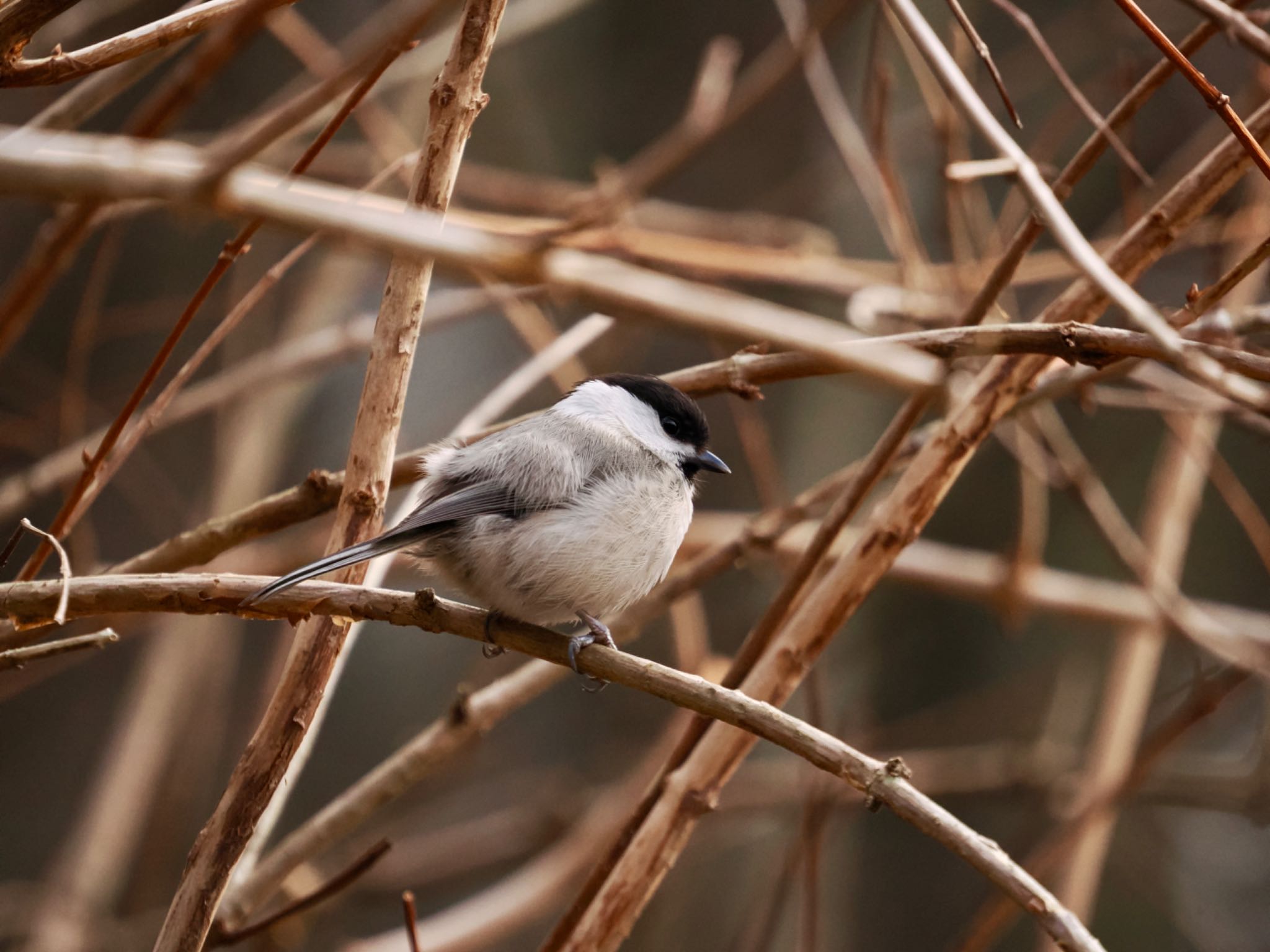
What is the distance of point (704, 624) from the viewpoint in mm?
3857

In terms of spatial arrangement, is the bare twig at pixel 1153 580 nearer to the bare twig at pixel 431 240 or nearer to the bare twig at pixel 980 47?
the bare twig at pixel 980 47

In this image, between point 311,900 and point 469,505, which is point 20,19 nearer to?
point 469,505

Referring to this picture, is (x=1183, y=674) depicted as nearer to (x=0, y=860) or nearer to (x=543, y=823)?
(x=543, y=823)

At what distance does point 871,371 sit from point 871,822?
11.9 ft

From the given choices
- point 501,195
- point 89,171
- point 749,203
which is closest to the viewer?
point 89,171

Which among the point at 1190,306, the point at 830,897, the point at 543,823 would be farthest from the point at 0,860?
the point at 1190,306

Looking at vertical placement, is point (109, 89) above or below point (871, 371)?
above

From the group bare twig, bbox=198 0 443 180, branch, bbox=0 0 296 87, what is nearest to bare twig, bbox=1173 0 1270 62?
bare twig, bbox=198 0 443 180

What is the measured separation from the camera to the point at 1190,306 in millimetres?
1313

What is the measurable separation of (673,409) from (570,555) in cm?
52

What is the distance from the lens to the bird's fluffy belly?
5.40 ft

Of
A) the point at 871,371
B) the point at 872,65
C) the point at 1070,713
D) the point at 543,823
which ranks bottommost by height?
the point at 871,371

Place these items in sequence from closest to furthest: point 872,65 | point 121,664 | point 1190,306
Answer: point 1190,306 → point 872,65 → point 121,664

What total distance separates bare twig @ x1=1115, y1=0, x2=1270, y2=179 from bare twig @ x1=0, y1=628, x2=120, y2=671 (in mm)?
1332
